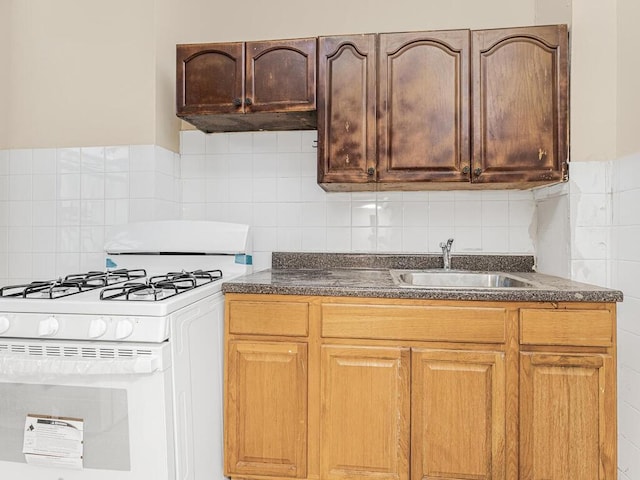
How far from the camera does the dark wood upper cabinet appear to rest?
6.58 feet

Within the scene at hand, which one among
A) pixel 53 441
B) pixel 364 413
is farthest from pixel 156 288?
pixel 364 413

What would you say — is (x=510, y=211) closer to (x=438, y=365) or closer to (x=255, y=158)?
(x=438, y=365)

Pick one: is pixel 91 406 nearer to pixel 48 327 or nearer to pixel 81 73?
Result: pixel 48 327

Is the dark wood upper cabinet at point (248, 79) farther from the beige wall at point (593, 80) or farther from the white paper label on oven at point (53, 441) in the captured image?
the white paper label on oven at point (53, 441)

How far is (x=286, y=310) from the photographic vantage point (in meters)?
1.72

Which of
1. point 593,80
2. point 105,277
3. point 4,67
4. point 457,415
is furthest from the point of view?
point 4,67

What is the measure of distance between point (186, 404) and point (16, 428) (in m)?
0.53

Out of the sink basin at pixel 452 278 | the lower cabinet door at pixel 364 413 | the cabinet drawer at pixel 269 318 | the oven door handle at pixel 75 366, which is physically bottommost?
the lower cabinet door at pixel 364 413

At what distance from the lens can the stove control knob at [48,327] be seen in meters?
1.31

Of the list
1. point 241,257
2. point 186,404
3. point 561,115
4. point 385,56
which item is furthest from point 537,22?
point 186,404

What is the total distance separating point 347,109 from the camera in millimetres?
1982

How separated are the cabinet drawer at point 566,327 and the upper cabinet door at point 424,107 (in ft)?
2.34

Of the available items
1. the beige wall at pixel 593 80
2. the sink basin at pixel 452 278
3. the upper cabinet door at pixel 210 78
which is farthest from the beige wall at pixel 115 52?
the sink basin at pixel 452 278

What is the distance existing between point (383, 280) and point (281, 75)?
111 centimetres
